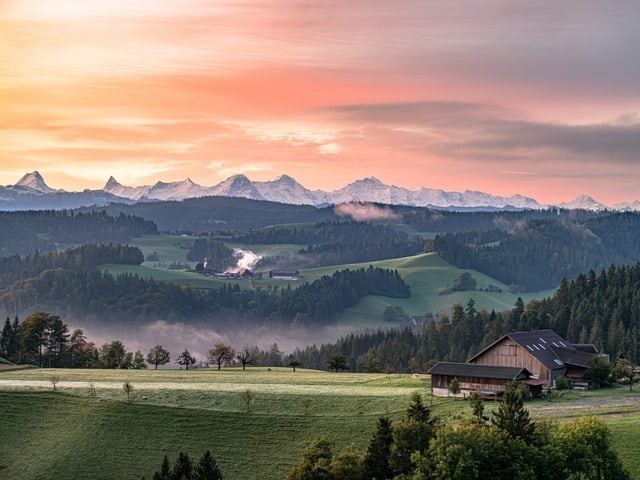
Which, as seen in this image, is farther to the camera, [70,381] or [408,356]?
[408,356]

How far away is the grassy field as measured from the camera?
83375mm

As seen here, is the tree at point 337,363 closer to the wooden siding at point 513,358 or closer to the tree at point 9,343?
the wooden siding at point 513,358

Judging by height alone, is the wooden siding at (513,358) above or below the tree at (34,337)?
below

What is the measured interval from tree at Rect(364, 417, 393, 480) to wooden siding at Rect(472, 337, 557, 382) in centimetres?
4989

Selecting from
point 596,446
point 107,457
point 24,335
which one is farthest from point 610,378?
point 24,335

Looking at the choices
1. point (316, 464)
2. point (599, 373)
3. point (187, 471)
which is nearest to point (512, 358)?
point (599, 373)

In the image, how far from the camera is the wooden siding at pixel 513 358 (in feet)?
370

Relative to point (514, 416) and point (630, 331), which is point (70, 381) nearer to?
point (514, 416)

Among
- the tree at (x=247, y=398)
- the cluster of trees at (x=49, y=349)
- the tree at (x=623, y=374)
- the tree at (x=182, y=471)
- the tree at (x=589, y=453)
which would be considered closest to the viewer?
the tree at (x=589, y=453)

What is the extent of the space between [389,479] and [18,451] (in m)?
43.2

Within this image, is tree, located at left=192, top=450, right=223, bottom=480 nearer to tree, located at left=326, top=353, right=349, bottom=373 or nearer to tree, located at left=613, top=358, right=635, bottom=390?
tree, located at left=613, top=358, right=635, bottom=390

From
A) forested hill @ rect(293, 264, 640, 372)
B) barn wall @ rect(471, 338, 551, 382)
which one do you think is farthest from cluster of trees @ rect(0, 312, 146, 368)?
barn wall @ rect(471, 338, 551, 382)

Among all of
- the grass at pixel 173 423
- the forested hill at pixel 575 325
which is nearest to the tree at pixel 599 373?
the grass at pixel 173 423

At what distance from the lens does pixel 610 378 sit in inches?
4368
